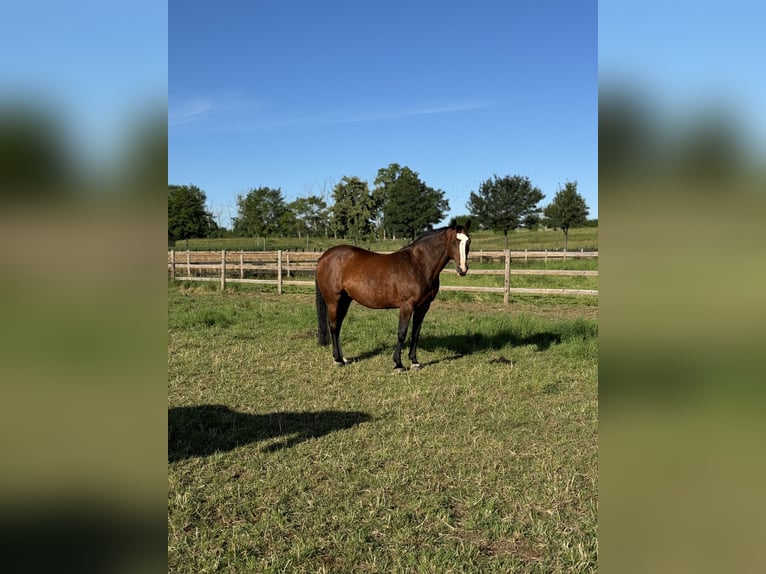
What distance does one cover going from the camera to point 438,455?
14.8 ft

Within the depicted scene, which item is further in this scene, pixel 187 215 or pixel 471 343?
pixel 187 215

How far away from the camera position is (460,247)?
7.66m

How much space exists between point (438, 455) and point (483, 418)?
3.84ft

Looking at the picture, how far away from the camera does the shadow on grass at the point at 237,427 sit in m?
4.66

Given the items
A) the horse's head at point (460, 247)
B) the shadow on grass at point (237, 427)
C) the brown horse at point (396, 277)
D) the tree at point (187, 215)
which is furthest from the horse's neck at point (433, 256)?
the tree at point (187, 215)

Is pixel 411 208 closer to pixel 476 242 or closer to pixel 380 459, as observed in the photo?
pixel 476 242

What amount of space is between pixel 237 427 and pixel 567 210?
38.0 meters

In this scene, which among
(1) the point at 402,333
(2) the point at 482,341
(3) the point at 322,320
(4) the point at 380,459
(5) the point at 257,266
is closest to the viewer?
(4) the point at 380,459

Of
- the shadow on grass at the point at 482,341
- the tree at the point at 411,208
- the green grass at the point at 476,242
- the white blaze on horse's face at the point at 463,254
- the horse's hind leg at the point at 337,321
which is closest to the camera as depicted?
the white blaze on horse's face at the point at 463,254

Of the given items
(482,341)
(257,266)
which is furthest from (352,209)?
(482,341)

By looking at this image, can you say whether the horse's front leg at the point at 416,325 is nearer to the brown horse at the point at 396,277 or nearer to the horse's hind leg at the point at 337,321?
the brown horse at the point at 396,277
